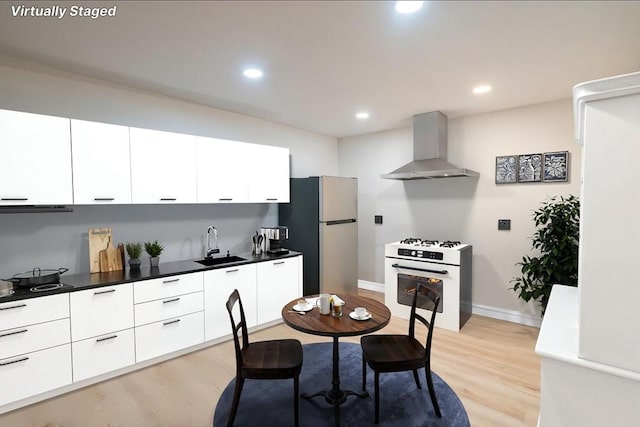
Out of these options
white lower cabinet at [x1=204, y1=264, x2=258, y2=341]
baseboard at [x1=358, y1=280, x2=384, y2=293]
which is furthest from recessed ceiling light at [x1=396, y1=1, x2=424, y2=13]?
baseboard at [x1=358, y1=280, x2=384, y2=293]

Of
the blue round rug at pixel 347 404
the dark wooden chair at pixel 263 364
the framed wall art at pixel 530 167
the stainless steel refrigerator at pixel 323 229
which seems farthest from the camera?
the stainless steel refrigerator at pixel 323 229

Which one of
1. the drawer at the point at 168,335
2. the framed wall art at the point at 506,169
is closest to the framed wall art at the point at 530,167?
the framed wall art at the point at 506,169

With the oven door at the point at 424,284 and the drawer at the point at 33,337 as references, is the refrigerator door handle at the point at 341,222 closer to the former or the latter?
the oven door at the point at 424,284

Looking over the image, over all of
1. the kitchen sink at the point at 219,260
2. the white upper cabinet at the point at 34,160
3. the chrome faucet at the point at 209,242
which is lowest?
the kitchen sink at the point at 219,260

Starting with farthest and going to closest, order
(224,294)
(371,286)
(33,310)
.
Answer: (371,286) → (224,294) → (33,310)

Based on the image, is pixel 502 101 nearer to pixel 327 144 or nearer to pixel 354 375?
pixel 327 144

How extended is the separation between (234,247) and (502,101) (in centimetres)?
363

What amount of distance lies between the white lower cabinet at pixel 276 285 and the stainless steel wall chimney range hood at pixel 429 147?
180cm

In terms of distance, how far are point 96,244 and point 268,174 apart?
194 cm

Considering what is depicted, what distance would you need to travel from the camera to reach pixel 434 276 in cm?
377

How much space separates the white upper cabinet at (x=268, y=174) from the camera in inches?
152

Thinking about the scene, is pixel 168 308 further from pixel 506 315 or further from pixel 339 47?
pixel 506 315

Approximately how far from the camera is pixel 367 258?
5.39 meters

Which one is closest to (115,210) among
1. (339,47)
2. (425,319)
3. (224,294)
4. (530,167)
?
(224,294)
